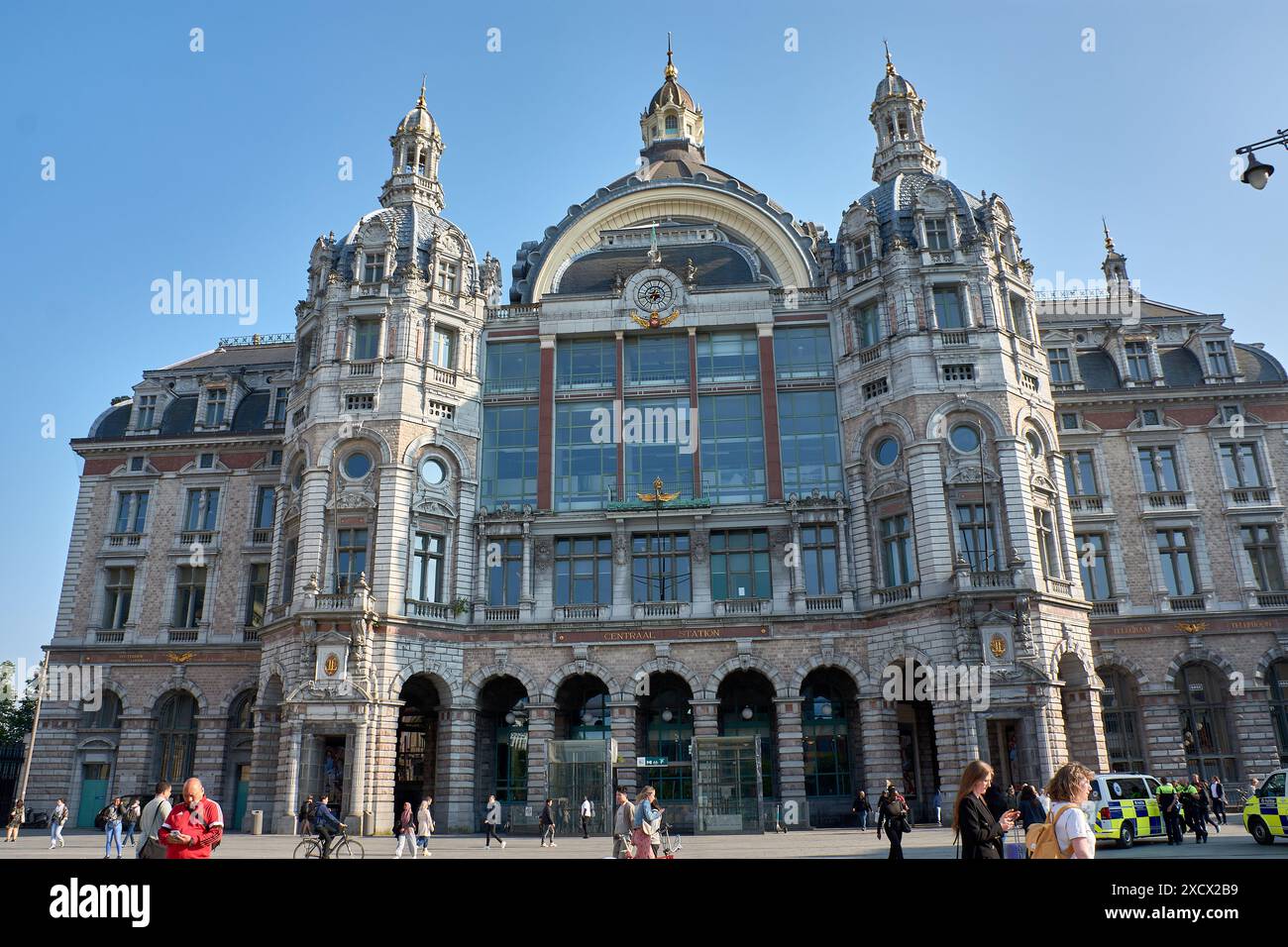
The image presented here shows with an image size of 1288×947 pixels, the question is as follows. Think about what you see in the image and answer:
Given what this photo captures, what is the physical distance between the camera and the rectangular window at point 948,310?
139 ft

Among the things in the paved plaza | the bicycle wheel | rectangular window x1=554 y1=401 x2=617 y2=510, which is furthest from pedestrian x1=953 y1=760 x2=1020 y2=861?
rectangular window x1=554 y1=401 x2=617 y2=510

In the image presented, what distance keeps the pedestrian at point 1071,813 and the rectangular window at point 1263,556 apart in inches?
1717

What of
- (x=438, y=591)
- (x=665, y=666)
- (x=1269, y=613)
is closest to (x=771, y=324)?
(x=665, y=666)

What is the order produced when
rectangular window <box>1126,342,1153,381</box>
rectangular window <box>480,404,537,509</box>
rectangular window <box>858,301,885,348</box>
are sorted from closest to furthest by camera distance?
rectangular window <box>480,404,537,509</box>, rectangular window <box>858,301,885,348</box>, rectangular window <box>1126,342,1153,381</box>

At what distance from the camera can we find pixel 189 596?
155 feet

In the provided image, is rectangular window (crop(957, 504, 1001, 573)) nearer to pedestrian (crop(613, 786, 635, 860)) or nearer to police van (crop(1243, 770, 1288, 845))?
police van (crop(1243, 770, 1288, 845))

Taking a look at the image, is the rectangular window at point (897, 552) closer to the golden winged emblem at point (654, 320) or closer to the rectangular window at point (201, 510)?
the golden winged emblem at point (654, 320)

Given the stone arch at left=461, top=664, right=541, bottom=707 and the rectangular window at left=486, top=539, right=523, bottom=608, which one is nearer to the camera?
the stone arch at left=461, top=664, right=541, bottom=707

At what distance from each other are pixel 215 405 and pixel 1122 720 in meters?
49.7

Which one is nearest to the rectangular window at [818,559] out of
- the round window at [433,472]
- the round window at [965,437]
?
the round window at [965,437]

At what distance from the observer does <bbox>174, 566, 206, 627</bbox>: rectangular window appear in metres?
46.8

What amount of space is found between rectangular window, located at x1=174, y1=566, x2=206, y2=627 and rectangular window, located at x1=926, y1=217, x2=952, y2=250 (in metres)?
40.3
